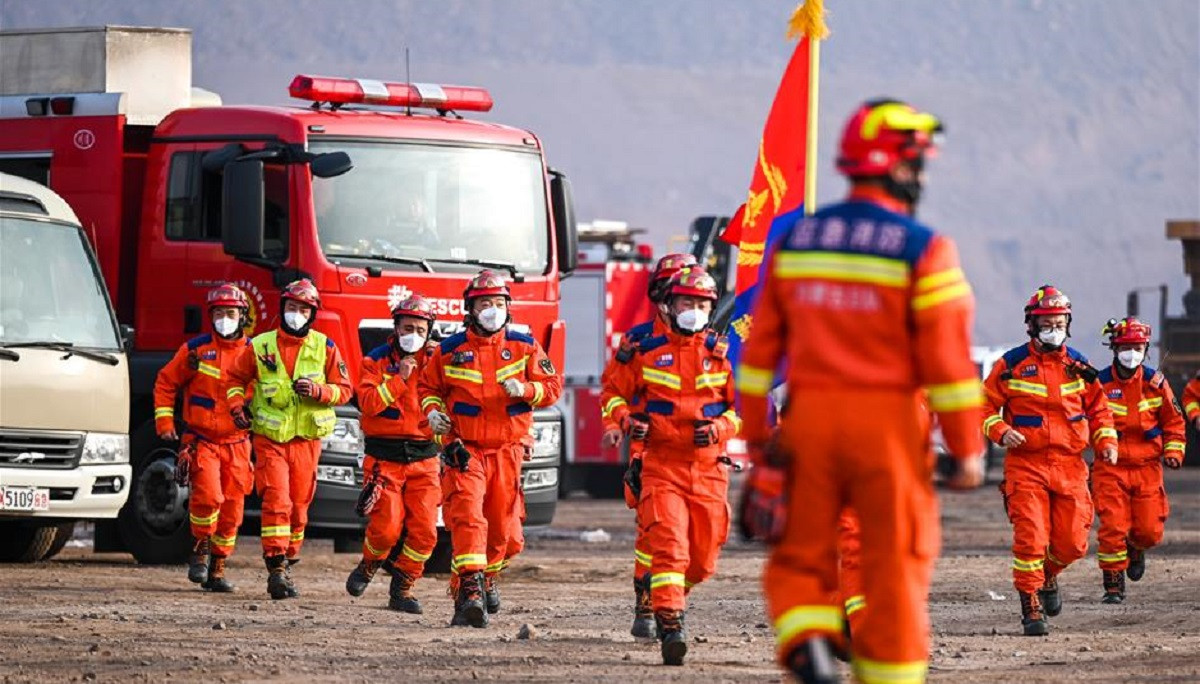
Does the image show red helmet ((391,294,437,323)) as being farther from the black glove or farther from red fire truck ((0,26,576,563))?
the black glove

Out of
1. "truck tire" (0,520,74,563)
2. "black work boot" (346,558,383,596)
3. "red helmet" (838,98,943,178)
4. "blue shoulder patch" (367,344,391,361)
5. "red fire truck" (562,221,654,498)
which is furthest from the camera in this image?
"red fire truck" (562,221,654,498)

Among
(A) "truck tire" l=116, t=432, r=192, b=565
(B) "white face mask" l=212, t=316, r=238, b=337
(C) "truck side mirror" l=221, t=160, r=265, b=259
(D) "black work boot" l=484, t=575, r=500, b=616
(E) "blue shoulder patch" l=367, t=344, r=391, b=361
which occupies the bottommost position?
(D) "black work boot" l=484, t=575, r=500, b=616

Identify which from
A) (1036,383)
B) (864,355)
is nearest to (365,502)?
(1036,383)

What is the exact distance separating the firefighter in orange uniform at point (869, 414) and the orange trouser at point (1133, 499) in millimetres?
9332

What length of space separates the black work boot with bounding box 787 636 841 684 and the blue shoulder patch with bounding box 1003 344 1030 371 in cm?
718

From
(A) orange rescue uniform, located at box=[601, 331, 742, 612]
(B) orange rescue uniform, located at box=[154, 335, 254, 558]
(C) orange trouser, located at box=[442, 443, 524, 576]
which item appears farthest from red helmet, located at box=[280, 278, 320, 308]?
(A) orange rescue uniform, located at box=[601, 331, 742, 612]

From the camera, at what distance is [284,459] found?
15539 mm

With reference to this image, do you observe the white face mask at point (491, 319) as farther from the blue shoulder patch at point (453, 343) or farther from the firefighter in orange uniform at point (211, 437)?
the firefighter in orange uniform at point (211, 437)

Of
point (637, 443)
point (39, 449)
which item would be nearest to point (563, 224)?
point (39, 449)

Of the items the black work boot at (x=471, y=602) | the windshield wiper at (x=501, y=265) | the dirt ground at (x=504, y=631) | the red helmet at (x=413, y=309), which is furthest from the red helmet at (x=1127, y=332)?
the black work boot at (x=471, y=602)

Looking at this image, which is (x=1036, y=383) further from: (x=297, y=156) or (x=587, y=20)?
(x=587, y=20)

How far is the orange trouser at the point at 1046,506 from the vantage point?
14094mm

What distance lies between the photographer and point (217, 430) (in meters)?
16.1

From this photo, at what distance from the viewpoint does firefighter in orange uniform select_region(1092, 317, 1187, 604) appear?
55.9 ft
